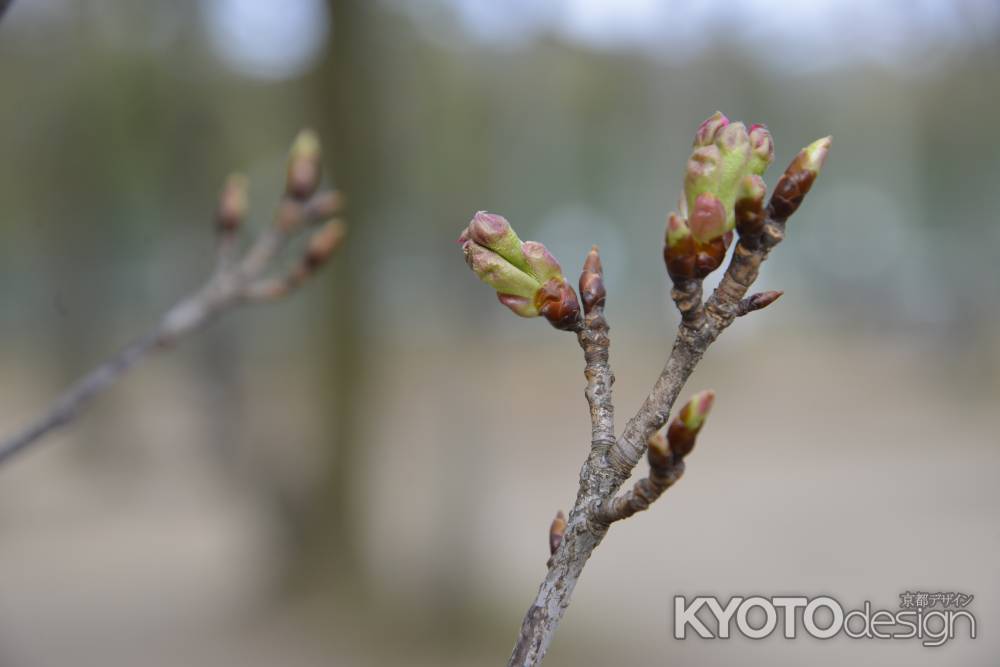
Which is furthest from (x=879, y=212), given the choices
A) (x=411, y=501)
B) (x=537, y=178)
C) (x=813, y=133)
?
(x=411, y=501)

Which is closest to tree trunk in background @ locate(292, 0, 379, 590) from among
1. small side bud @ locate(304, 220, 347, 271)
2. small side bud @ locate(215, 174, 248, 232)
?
small side bud @ locate(215, 174, 248, 232)

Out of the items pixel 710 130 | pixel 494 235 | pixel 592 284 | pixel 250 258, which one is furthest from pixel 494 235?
pixel 250 258

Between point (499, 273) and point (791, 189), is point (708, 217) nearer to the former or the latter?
point (791, 189)

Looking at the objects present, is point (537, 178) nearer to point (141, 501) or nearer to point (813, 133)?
point (813, 133)
